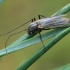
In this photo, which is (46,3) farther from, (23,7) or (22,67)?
(22,67)

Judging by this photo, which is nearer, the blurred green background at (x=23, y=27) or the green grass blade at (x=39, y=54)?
the green grass blade at (x=39, y=54)

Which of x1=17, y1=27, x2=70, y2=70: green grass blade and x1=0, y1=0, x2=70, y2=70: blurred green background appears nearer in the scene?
x1=17, y1=27, x2=70, y2=70: green grass blade

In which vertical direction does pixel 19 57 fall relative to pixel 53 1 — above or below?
below

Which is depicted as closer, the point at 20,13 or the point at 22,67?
the point at 22,67

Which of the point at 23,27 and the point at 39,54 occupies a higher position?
the point at 39,54

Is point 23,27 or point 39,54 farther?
point 23,27

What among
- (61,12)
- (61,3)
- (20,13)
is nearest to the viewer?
(61,12)

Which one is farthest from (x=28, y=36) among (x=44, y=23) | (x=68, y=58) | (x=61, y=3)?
(x=61, y=3)

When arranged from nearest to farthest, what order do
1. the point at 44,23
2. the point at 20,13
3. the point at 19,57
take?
the point at 44,23 < the point at 19,57 < the point at 20,13
